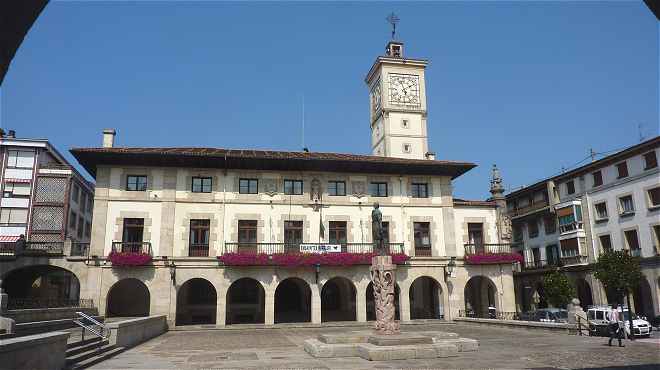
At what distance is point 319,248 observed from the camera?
28.3m

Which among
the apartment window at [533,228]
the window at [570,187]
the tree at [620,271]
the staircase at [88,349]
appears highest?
the window at [570,187]

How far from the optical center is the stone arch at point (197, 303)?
30.5m

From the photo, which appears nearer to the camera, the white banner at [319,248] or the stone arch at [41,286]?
the stone arch at [41,286]

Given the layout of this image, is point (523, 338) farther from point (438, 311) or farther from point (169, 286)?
point (169, 286)

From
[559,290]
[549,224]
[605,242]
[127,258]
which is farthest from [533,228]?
[127,258]

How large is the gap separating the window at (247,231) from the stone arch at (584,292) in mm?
28159

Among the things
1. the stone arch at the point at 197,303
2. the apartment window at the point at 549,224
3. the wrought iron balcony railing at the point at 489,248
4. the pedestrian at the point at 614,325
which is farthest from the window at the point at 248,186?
the apartment window at the point at 549,224

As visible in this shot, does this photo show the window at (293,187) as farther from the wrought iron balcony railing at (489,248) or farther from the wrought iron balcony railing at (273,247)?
the wrought iron balcony railing at (489,248)

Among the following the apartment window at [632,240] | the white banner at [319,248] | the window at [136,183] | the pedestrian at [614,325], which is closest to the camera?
the pedestrian at [614,325]

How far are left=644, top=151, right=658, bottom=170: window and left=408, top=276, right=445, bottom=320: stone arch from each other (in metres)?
17.3

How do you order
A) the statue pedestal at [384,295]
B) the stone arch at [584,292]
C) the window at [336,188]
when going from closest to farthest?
the statue pedestal at [384,295], the window at [336,188], the stone arch at [584,292]

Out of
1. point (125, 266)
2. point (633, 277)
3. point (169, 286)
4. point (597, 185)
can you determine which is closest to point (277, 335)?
point (169, 286)

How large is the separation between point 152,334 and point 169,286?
187 inches

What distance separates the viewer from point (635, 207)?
3450 centimetres
